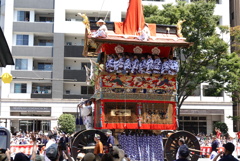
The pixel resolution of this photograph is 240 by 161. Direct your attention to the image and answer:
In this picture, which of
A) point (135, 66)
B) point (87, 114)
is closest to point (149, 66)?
point (135, 66)

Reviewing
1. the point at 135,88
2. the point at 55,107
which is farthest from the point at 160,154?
the point at 55,107

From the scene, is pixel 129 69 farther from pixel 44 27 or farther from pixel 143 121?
pixel 44 27

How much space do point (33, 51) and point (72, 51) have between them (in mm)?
4016

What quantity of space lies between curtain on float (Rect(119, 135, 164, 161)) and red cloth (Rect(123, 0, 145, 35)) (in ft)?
13.9

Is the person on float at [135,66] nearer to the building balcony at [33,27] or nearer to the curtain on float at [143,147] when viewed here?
the curtain on float at [143,147]

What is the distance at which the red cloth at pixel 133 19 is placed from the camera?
1599cm

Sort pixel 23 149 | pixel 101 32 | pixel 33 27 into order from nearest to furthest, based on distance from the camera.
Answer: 1. pixel 101 32
2. pixel 23 149
3. pixel 33 27

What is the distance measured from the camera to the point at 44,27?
41562 mm

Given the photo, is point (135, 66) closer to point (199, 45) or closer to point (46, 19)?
point (199, 45)

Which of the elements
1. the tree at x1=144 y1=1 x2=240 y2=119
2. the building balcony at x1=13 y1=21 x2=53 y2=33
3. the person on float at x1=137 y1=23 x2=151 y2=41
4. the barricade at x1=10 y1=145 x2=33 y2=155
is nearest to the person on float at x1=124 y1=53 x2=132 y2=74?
the person on float at x1=137 y1=23 x2=151 y2=41

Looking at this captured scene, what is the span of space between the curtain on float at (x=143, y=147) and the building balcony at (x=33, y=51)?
2745cm

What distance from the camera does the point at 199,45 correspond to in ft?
91.2

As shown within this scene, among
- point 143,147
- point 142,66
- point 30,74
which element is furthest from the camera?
point 30,74

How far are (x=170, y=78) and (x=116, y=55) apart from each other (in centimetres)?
235
